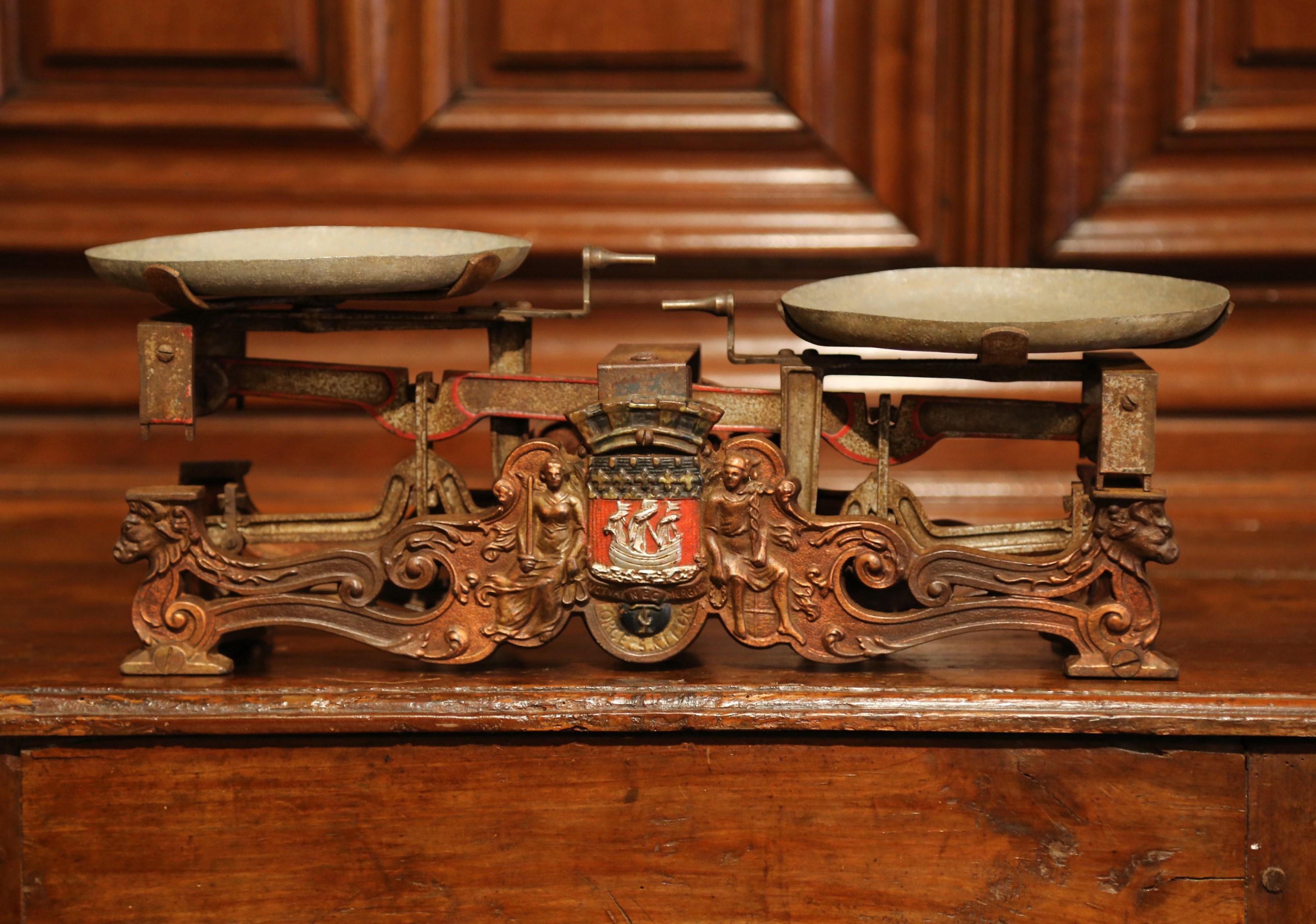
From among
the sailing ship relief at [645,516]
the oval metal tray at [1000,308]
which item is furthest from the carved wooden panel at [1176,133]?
the sailing ship relief at [645,516]

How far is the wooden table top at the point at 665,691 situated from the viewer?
1.30 m

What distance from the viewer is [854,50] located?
6.99 feet

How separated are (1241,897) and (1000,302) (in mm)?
646

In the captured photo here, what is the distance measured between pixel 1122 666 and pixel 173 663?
0.93 m

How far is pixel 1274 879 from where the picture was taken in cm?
131

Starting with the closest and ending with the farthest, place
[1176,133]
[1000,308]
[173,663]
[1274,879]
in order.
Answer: [1274,879] → [173,663] → [1000,308] → [1176,133]

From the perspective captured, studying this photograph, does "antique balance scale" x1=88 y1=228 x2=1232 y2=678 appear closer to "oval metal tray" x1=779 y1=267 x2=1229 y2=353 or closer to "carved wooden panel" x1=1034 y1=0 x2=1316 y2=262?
"oval metal tray" x1=779 y1=267 x2=1229 y2=353

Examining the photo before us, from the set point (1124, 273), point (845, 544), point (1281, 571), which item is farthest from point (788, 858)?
point (1281, 571)

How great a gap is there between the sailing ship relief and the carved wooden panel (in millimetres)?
1010

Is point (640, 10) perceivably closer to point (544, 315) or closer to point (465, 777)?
point (544, 315)

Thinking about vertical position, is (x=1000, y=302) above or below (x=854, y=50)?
below

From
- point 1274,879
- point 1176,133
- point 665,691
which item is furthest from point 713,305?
point 1176,133

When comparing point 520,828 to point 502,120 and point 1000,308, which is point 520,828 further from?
point 502,120

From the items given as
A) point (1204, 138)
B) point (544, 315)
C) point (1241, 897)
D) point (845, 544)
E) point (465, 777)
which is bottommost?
point (1241, 897)
